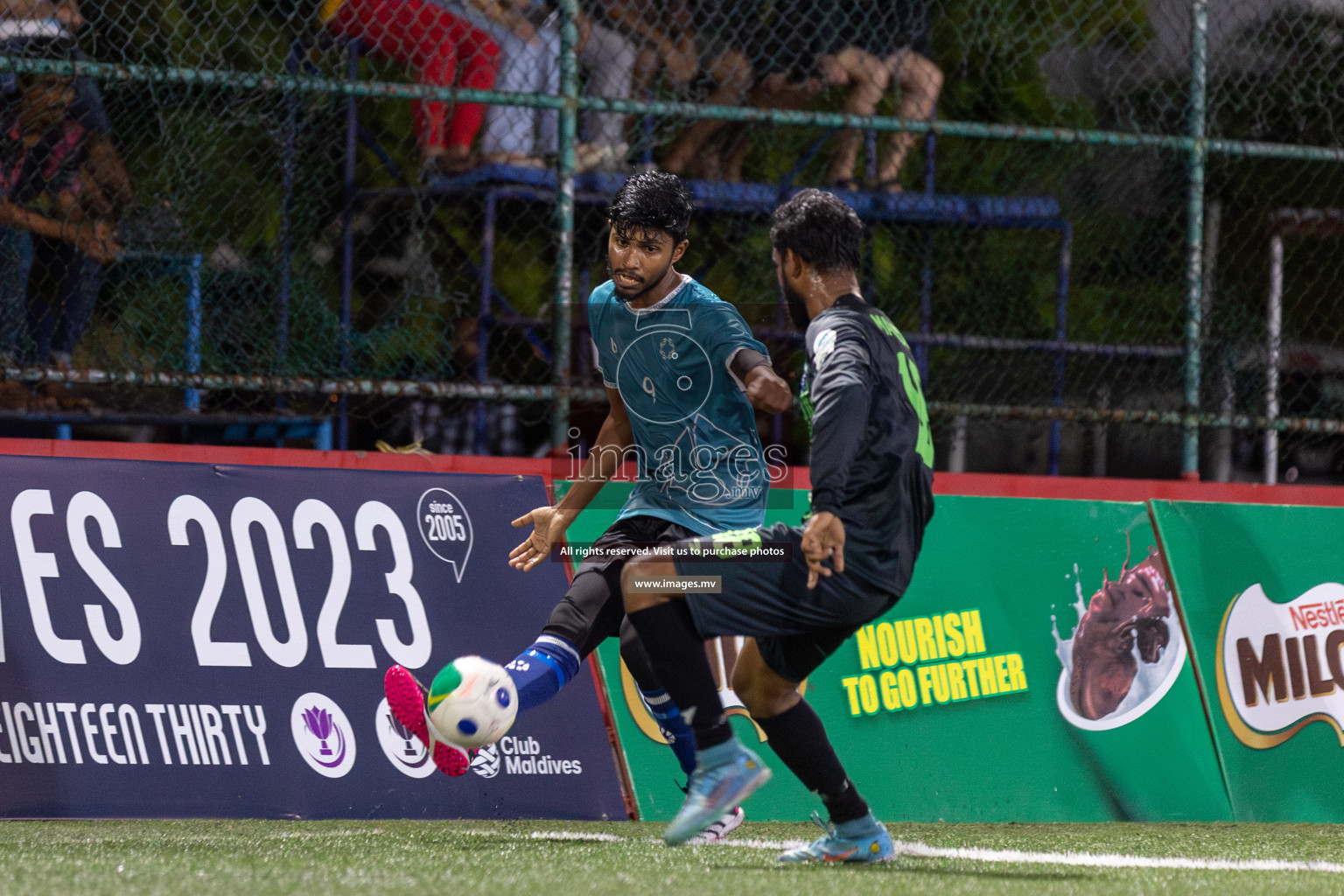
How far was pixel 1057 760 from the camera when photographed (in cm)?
555

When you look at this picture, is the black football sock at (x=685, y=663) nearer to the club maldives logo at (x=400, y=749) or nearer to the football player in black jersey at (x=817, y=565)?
the football player in black jersey at (x=817, y=565)

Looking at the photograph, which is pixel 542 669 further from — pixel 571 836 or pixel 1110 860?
pixel 1110 860

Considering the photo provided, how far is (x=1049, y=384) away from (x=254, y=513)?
11.9 ft

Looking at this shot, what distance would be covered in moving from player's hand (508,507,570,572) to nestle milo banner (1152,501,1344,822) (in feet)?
8.59

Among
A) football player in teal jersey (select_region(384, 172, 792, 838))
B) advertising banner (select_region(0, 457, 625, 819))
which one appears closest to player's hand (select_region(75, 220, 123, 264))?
advertising banner (select_region(0, 457, 625, 819))

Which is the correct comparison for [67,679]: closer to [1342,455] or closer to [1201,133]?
[1201,133]

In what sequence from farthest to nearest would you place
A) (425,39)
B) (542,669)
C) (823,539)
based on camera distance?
(425,39) < (542,669) < (823,539)

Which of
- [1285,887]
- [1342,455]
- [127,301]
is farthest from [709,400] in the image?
[1342,455]

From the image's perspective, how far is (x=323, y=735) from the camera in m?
5.00

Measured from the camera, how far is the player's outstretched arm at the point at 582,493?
15.0 feet

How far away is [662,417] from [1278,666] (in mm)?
2898

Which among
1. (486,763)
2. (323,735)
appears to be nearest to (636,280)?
(486,763)

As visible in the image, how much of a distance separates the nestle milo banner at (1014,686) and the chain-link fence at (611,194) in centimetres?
88

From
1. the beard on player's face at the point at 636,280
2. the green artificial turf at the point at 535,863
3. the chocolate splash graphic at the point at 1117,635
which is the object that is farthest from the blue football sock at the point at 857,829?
the chocolate splash graphic at the point at 1117,635
